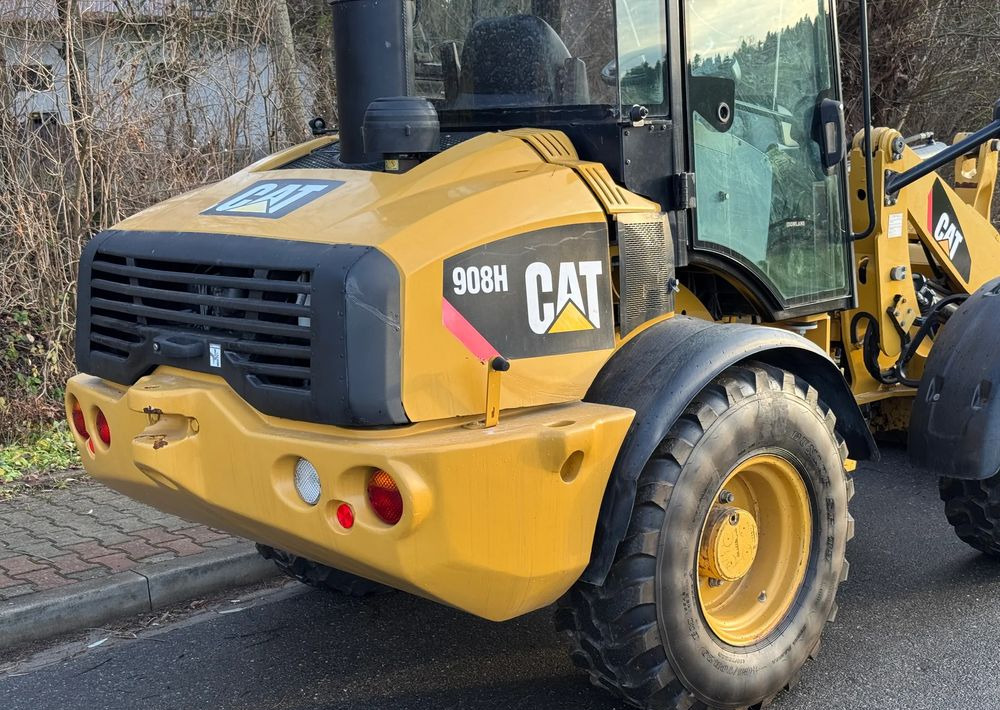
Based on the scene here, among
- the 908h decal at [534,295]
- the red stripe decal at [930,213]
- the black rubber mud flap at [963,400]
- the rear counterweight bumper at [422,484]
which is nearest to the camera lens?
the rear counterweight bumper at [422,484]

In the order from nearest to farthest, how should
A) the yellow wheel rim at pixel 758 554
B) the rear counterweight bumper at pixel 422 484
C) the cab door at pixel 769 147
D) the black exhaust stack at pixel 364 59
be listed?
the rear counterweight bumper at pixel 422 484, the yellow wheel rim at pixel 758 554, the black exhaust stack at pixel 364 59, the cab door at pixel 769 147

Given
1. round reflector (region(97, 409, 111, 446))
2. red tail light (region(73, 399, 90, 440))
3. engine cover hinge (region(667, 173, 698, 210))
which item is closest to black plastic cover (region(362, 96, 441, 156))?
engine cover hinge (region(667, 173, 698, 210))

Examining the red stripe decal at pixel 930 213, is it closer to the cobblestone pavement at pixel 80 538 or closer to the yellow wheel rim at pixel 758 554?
the yellow wheel rim at pixel 758 554

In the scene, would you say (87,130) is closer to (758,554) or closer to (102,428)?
(102,428)

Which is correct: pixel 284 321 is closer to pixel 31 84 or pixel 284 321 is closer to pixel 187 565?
pixel 187 565

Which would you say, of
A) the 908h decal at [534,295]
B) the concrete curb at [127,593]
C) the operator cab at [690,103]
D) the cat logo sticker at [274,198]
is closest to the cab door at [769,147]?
the operator cab at [690,103]

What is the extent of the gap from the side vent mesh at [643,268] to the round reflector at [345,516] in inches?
38.9

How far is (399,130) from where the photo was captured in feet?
10.6

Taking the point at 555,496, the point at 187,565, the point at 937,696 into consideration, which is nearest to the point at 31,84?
the point at 187,565

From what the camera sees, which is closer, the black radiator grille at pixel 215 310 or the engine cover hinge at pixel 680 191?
the black radiator grille at pixel 215 310

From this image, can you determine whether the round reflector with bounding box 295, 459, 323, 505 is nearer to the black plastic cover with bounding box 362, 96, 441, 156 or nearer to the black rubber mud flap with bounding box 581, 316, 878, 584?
the black rubber mud flap with bounding box 581, 316, 878, 584

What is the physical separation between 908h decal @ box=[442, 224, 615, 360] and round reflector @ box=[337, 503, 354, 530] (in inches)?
20.7

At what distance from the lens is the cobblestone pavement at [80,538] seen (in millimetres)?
4461

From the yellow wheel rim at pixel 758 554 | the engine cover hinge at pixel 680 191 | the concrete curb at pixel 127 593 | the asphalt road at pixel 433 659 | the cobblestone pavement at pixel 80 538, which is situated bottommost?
the asphalt road at pixel 433 659
